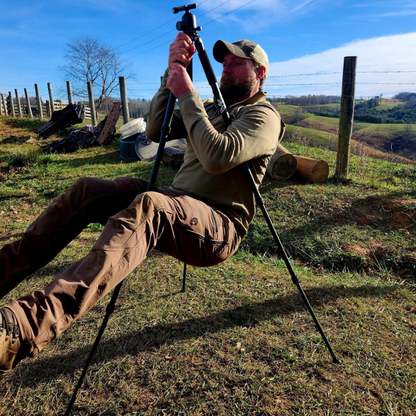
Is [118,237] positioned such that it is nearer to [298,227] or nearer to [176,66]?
[176,66]

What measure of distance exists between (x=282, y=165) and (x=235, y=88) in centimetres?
354

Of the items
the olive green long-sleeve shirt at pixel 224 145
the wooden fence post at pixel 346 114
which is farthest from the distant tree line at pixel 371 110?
the olive green long-sleeve shirt at pixel 224 145

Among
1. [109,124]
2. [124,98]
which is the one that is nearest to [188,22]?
[109,124]

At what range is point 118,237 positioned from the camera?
1.52 metres

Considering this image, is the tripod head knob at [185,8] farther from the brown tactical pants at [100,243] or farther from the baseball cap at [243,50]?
the brown tactical pants at [100,243]

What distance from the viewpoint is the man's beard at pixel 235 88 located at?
2.38 meters

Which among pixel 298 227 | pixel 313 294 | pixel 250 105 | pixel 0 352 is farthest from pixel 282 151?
pixel 0 352

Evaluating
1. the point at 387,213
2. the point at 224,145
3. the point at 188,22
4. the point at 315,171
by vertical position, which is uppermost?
the point at 188,22

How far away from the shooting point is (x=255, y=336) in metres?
2.39

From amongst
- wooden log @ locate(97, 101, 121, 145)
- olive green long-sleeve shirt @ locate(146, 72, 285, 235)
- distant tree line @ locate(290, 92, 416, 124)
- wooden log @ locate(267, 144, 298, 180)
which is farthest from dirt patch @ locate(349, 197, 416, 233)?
distant tree line @ locate(290, 92, 416, 124)

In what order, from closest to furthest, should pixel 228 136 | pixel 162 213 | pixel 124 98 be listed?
pixel 162 213 < pixel 228 136 < pixel 124 98

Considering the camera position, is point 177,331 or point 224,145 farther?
point 177,331

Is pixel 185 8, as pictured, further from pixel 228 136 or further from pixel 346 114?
pixel 346 114

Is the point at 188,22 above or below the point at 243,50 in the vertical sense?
above
